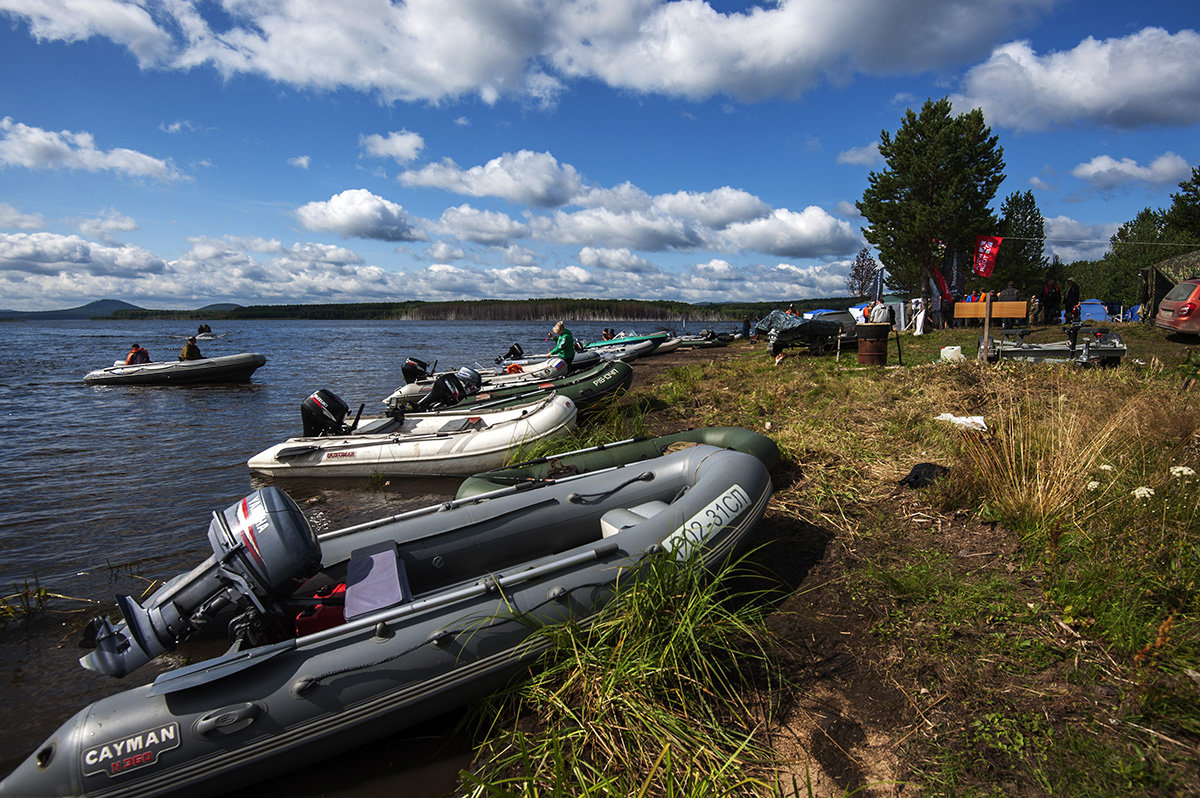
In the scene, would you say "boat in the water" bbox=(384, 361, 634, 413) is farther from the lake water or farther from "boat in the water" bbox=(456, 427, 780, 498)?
"boat in the water" bbox=(456, 427, 780, 498)

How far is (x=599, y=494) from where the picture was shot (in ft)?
13.6

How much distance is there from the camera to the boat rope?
159 inches

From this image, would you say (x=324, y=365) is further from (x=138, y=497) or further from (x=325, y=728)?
(x=325, y=728)

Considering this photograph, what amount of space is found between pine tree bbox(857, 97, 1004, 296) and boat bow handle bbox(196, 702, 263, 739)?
22252mm

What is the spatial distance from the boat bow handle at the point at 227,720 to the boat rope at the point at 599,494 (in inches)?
85.5

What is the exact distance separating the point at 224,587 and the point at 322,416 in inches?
214

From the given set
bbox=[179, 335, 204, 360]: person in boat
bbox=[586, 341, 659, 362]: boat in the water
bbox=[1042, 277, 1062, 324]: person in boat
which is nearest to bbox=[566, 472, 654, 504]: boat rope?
bbox=[586, 341, 659, 362]: boat in the water

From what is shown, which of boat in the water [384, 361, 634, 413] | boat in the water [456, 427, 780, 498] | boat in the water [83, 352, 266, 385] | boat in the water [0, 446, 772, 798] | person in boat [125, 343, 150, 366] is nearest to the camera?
boat in the water [0, 446, 772, 798]

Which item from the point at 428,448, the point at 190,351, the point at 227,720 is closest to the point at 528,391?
the point at 428,448

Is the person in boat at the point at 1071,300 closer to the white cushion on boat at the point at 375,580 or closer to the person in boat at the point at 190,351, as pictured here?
the white cushion on boat at the point at 375,580

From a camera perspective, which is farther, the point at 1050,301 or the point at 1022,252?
the point at 1022,252

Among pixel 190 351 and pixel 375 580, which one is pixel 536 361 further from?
pixel 375 580

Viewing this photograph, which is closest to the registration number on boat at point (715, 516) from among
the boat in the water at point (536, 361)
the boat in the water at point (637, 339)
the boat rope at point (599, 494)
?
the boat rope at point (599, 494)

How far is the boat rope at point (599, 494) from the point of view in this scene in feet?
13.2
